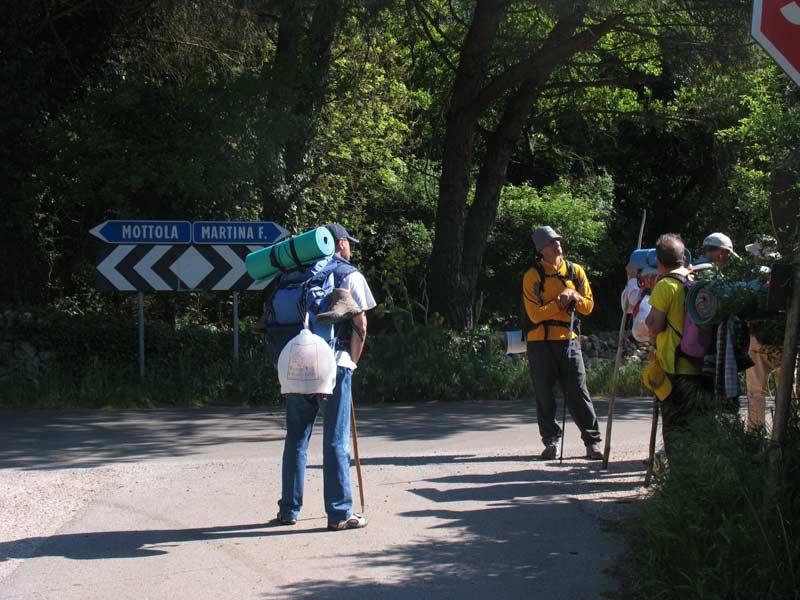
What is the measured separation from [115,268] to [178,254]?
83 cm

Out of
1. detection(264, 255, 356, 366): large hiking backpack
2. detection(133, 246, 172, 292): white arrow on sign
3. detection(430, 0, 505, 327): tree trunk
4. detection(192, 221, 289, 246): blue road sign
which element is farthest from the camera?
detection(430, 0, 505, 327): tree trunk

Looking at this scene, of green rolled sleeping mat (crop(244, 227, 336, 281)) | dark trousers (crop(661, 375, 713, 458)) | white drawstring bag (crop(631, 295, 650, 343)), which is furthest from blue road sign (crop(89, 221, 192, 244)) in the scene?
dark trousers (crop(661, 375, 713, 458))

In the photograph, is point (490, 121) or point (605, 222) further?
point (605, 222)

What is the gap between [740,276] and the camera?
17.3 ft

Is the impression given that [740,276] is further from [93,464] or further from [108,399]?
[108,399]

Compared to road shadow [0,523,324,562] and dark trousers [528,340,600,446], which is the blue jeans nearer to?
road shadow [0,523,324,562]

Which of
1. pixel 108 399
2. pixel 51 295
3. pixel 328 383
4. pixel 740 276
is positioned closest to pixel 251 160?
pixel 108 399

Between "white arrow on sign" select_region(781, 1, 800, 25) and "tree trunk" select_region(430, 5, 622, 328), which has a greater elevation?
"tree trunk" select_region(430, 5, 622, 328)

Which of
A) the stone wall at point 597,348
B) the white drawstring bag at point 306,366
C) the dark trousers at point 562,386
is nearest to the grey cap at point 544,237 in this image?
the dark trousers at point 562,386

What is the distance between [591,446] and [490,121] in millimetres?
10381

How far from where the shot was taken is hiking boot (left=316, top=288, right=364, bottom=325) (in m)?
6.07

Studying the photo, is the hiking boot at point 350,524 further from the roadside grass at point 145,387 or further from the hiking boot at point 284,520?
the roadside grass at point 145,387

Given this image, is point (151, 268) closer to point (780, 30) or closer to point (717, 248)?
point (717, 248)

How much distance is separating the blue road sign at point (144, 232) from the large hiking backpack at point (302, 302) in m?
6.99
